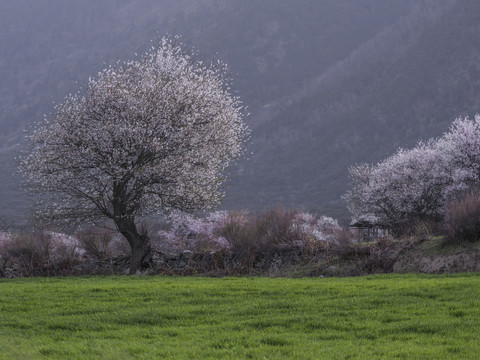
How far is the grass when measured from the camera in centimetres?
887

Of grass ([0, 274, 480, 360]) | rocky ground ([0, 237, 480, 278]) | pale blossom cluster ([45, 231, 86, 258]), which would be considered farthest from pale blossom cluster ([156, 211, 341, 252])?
grass ([0, 274, 480, 360])

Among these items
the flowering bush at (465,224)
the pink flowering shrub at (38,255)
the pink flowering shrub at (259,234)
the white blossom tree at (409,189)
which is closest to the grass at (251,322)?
the flowering bush at (465,224)

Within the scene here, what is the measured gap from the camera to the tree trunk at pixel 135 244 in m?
27.7

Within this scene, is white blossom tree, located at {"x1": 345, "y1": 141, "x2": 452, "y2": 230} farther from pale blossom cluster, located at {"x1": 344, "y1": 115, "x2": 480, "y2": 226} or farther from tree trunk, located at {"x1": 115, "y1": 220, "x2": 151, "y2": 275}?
tree trunk, located at {"x1": 115, "y1": 220, "x2": 151, "y2": 275}

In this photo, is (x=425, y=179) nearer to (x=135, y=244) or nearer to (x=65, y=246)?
(x=135, y=244)

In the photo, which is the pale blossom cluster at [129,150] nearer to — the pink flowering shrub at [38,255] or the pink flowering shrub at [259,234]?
the pink flowering shrub at [259,234]

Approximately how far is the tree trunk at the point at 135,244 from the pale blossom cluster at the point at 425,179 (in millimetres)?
17210

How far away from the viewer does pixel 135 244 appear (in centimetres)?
2819

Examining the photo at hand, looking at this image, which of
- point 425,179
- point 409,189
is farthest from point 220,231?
point 425,179

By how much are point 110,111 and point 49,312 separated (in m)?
15.6

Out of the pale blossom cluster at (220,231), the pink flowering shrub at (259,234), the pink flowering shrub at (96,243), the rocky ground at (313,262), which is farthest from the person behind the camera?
the pink flowering shrub at (96,243)

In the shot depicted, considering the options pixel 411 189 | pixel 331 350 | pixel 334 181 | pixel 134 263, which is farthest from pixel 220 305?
pixel 334 181

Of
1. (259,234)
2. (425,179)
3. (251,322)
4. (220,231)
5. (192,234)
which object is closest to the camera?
(251,322)

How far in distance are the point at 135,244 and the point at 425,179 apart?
91.3ft
